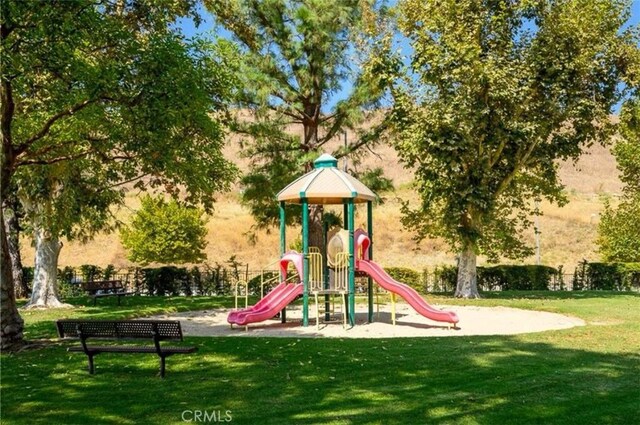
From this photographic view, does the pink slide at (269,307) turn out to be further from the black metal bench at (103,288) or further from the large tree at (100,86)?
the black metal bench at (103,288)

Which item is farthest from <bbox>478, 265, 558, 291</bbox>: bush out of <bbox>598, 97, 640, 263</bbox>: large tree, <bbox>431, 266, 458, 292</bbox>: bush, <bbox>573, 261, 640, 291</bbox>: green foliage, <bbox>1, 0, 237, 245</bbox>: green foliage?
<bbox>1, 0, 237, 245</bbox>: green foliage

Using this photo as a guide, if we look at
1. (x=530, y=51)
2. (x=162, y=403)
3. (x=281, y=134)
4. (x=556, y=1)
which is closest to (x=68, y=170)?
(x=281, y=134)

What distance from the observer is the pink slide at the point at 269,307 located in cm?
1412

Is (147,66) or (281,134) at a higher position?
(281,134)

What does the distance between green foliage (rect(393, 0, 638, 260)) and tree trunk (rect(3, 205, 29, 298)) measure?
48.9 feet

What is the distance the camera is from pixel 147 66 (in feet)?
36.6

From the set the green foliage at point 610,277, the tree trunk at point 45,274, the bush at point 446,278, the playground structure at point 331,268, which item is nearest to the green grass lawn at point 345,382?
the playground structure at point 331,268

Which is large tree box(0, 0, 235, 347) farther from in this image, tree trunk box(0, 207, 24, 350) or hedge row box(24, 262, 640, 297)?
hedge row box(24, 262, 640, 297)

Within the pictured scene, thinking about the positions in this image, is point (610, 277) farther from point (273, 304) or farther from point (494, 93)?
point (273, 304)

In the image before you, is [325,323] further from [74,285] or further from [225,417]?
[74,285]

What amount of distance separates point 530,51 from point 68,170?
15404 millimetres

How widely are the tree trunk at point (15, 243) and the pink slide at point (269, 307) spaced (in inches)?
553

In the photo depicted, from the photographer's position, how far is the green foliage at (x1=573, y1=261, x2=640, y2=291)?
30.8m

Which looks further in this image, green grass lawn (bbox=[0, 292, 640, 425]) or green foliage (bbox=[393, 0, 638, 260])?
green foliage (bbox=[393, 0, 638, 260])
